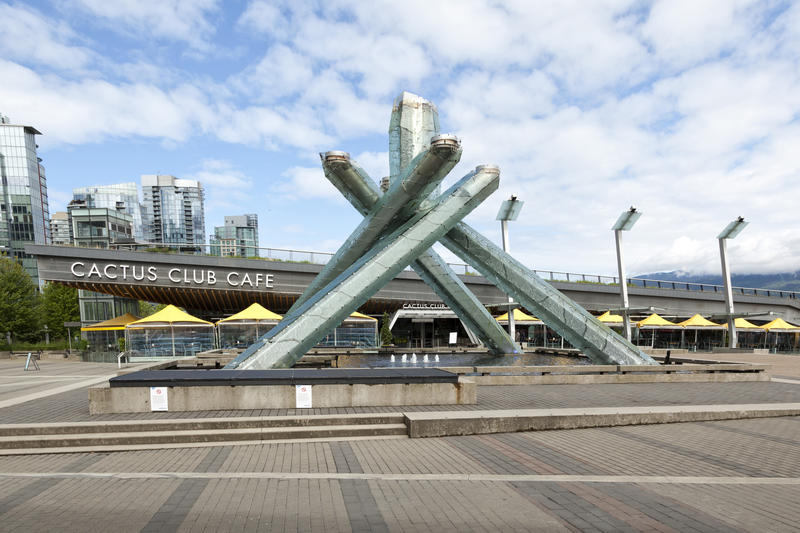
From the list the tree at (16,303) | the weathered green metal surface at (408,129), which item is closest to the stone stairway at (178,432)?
the weathered green metal surface at (408,129)

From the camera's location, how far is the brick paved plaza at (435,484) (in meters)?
5.11

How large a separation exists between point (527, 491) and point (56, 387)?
16.3m

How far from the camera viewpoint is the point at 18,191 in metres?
101

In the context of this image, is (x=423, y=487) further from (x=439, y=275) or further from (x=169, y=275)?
(x=169, y=275)

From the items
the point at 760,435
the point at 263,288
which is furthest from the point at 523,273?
the point at 263,288

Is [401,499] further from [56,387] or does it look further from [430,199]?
[56,387]

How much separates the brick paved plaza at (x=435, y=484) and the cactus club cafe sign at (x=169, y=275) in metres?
27.5

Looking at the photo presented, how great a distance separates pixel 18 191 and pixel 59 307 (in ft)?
232

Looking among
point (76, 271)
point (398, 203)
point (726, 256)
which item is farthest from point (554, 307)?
point (76, 271)

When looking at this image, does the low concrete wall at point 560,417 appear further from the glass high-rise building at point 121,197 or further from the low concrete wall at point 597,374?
the glass high-rise building at point 121,197

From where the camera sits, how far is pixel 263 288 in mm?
37344

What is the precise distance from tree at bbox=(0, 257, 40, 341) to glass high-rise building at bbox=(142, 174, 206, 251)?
5793 inches

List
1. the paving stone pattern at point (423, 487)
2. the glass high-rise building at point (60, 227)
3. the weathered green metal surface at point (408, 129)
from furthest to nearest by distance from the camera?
1. the glass high-rise building at point (60, 227)
2. the weathered green metal surface at point (408, 129)
3. the paving stone pattern at point (423, 487)

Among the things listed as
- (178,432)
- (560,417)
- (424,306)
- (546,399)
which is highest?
(178,432)
